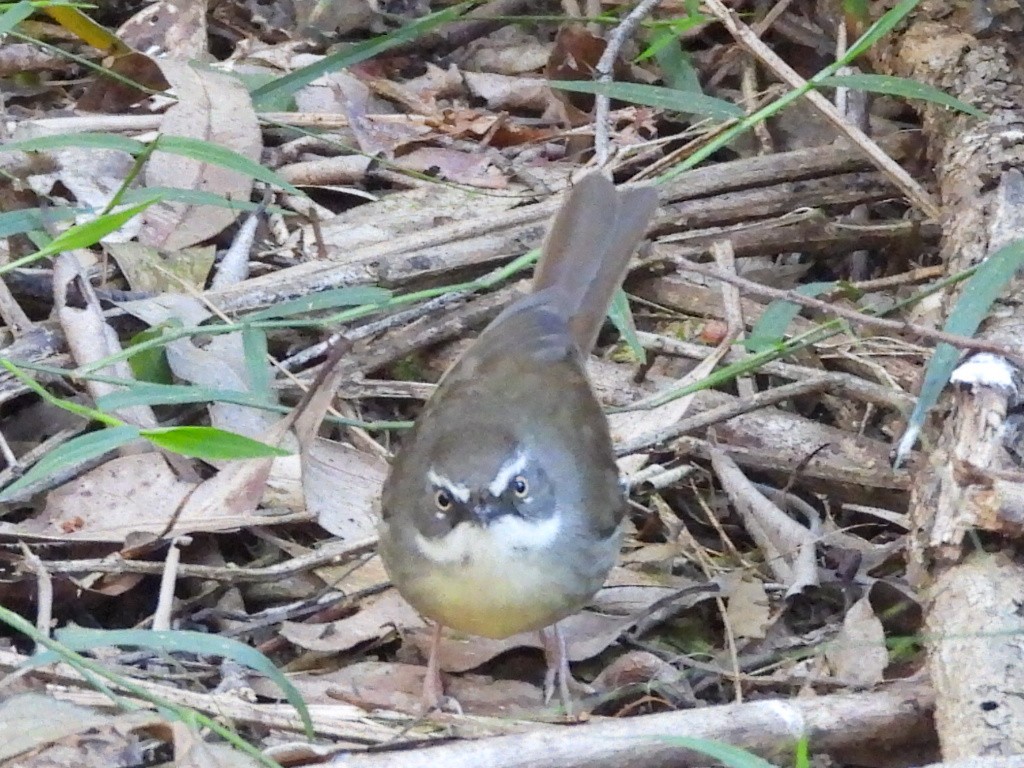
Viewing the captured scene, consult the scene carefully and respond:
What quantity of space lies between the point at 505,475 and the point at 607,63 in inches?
82.8

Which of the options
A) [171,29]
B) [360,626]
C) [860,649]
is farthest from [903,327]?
[171,29]

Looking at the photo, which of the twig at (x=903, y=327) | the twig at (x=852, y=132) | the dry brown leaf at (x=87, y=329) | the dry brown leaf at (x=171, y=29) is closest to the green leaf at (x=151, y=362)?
the dry brown leaf at (x=87, y=329)

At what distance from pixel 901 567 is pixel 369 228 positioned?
6.57 feet

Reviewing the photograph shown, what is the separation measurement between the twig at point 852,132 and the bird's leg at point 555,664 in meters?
1.79

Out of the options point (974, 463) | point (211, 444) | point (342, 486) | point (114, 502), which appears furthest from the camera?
point (342, 486)

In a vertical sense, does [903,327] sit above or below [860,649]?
above

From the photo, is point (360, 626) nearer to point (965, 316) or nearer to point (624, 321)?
point (624, 321)

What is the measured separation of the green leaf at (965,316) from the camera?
3.10 metres

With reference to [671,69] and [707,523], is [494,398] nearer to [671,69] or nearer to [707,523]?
[707,523]

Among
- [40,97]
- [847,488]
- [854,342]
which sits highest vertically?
[40,97]

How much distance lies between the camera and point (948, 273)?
384cm

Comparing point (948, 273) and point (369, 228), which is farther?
point (369, 228)

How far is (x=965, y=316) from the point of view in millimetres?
3264

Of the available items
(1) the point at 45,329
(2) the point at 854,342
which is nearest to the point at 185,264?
(1) the point at 45,329
